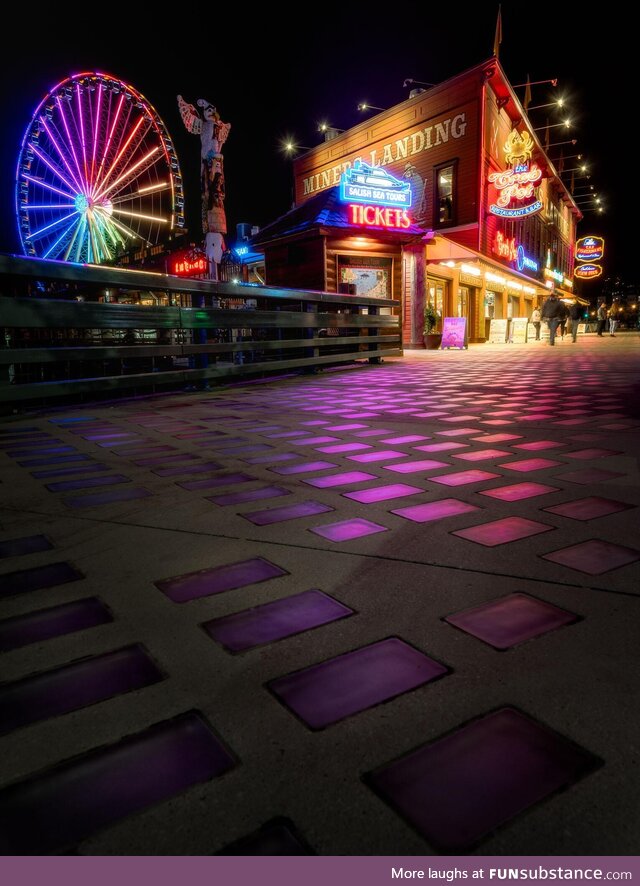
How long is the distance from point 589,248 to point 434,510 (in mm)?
50968

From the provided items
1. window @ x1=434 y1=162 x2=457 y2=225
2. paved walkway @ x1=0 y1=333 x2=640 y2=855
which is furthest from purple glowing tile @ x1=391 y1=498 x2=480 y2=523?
window @ x1=434 y1=162 x2=457 y2=225

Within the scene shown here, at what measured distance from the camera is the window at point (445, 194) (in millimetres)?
21281

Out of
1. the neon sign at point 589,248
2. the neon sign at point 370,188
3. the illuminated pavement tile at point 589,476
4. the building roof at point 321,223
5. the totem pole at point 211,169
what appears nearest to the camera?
the illuminated pavement tile at point 589,476

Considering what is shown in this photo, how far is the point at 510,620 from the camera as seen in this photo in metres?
1.34

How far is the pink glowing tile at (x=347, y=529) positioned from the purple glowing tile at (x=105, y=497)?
3.23 feet

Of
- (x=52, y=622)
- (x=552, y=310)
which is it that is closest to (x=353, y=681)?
(x=52, y=622)

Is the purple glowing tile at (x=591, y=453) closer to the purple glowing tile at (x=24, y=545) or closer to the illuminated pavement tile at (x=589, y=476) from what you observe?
the illuminated pavement tile at (x=589, y=476)

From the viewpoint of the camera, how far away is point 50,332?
266 inches

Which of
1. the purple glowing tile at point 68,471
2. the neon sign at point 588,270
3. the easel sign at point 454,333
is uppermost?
the neon sign at point 588,270

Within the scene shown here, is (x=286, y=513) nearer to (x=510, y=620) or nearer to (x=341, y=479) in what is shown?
(x=341, y=479)

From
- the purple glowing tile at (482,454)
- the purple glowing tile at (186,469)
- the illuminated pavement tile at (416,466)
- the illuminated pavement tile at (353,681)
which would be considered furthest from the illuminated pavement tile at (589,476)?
the purple glowing tile at (186,469)

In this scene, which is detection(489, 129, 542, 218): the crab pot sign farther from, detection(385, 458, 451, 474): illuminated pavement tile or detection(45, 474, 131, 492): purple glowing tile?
detection(45, 474, 131, 492): purple glowing tile

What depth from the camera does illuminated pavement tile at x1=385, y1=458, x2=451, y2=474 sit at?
2.88m

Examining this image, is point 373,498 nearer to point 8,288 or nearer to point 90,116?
point 8,288
